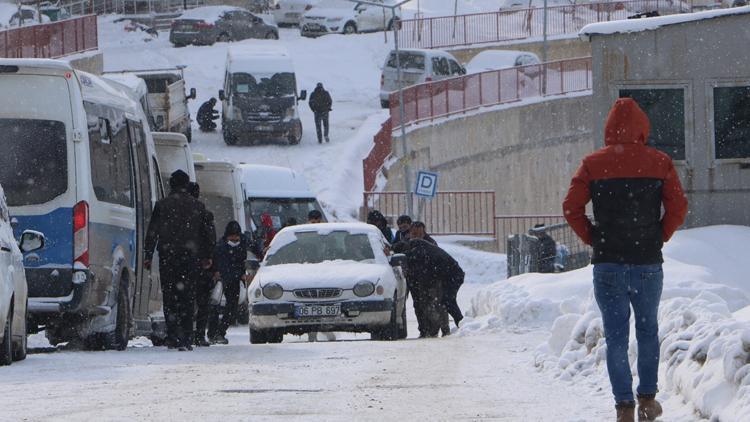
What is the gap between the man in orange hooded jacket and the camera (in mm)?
8812

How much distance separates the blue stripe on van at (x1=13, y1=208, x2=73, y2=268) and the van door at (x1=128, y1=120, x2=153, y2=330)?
1775mm

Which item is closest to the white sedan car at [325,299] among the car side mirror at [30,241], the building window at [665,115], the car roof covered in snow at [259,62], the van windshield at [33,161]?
the van windshield at [33,161]

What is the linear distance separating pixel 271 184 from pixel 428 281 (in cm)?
1092

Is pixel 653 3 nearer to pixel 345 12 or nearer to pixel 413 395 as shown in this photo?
pixel 345 12

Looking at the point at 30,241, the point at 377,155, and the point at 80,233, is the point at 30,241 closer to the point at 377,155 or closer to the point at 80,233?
the point at 80,233

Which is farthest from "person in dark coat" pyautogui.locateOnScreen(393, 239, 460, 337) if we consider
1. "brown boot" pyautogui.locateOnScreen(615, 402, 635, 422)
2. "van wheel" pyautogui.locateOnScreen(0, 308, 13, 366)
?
"brown boot" pyautogui.locateOnScreen(615, 402, 635, 422)

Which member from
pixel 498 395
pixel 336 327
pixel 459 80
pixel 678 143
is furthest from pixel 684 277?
pixel 459 80

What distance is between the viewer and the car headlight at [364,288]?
18562 millimetres

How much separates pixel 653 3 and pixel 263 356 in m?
60.3

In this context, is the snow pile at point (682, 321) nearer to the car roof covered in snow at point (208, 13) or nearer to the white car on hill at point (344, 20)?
the car roof covered in snow at point (208, 13)

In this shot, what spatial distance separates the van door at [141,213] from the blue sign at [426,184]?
22.7 meters

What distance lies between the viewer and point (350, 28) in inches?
3054

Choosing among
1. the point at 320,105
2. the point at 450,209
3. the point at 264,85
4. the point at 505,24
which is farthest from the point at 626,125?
the point at 505,24

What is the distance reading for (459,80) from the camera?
52.4 metres
